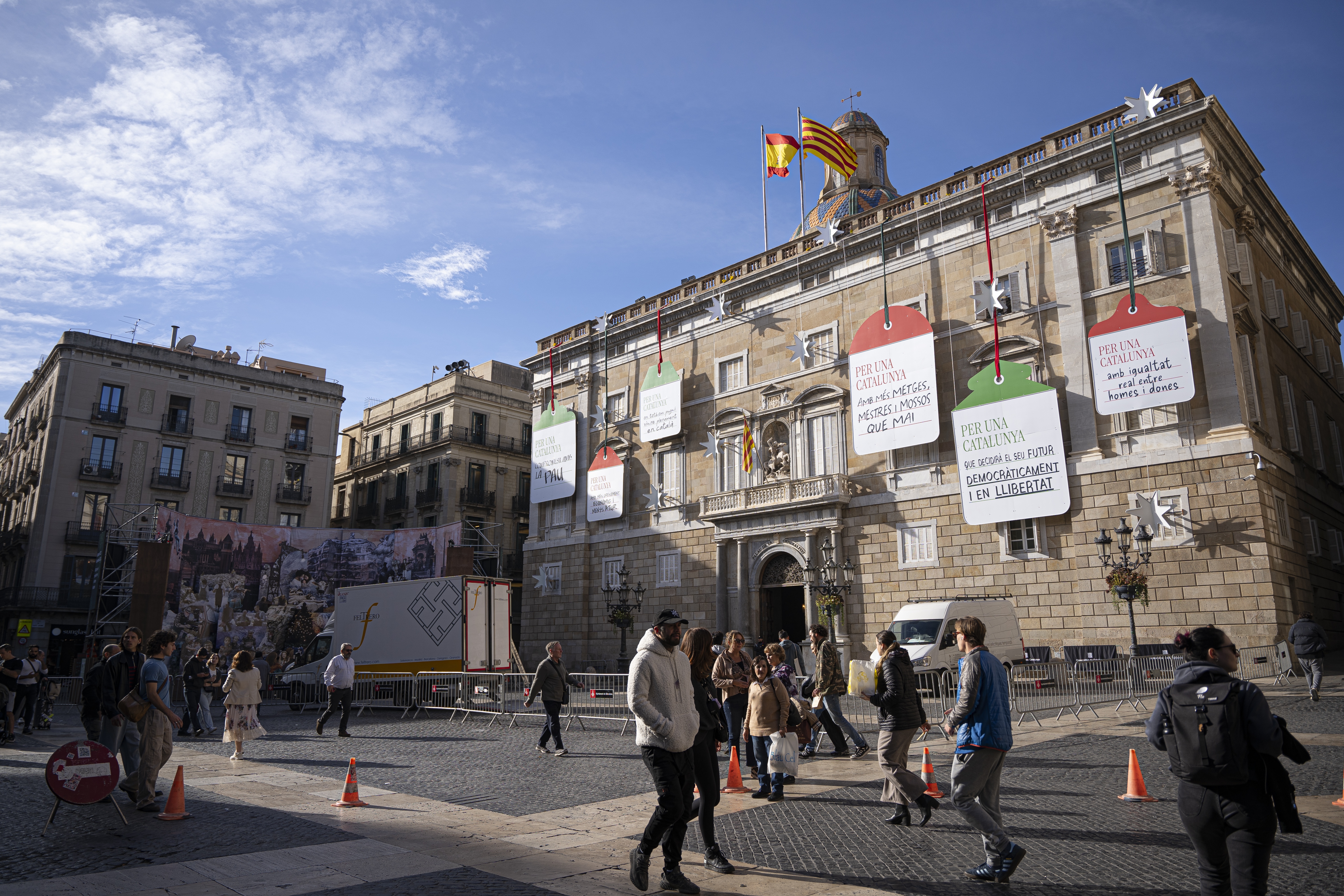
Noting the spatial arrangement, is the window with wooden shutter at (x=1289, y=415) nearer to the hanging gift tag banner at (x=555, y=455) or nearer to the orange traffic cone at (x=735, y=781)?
the orange traffic cone at (x=735, y=781)

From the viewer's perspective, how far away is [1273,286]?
24.0m

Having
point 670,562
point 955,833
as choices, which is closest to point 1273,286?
point 670,562

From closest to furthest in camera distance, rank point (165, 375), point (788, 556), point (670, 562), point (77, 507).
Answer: point (788, 556)
point (670, 562)
point (77, 507)
point (165, 375)

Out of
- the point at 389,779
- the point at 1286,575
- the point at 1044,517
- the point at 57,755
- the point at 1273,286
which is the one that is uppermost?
the point at 1273,286

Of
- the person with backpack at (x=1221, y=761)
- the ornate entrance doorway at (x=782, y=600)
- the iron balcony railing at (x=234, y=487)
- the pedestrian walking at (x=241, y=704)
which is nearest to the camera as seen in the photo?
the person with backpack at (x=1221, y=761)

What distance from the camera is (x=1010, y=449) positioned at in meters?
22.5

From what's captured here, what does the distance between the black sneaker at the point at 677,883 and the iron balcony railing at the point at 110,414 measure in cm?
4277

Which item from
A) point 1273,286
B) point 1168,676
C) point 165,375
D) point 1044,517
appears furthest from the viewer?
point 165,375

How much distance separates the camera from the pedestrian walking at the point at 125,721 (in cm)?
873

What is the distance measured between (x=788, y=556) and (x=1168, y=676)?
13.0 metres

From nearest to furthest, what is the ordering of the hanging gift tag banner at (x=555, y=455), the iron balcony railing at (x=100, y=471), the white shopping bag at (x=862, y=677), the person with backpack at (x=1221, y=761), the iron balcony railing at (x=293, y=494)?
1. the person with backpack at (x=1221, y=761)
2. the white shopping bag at (x=862, y=677)
3. the hanging gift tag banner at (x=555, y=455)
4. the iron balcony railing at (x=100, y=471)
5. the iron balcony railing at (x=293, y=494)

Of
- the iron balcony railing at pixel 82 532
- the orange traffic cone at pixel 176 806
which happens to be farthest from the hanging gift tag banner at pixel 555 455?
the orange traffic cone at pixel 176 806

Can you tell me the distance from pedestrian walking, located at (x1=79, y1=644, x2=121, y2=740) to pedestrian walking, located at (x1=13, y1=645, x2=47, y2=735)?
8446mm

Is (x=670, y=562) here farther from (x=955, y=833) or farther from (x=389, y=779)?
(x=955, y=833)
